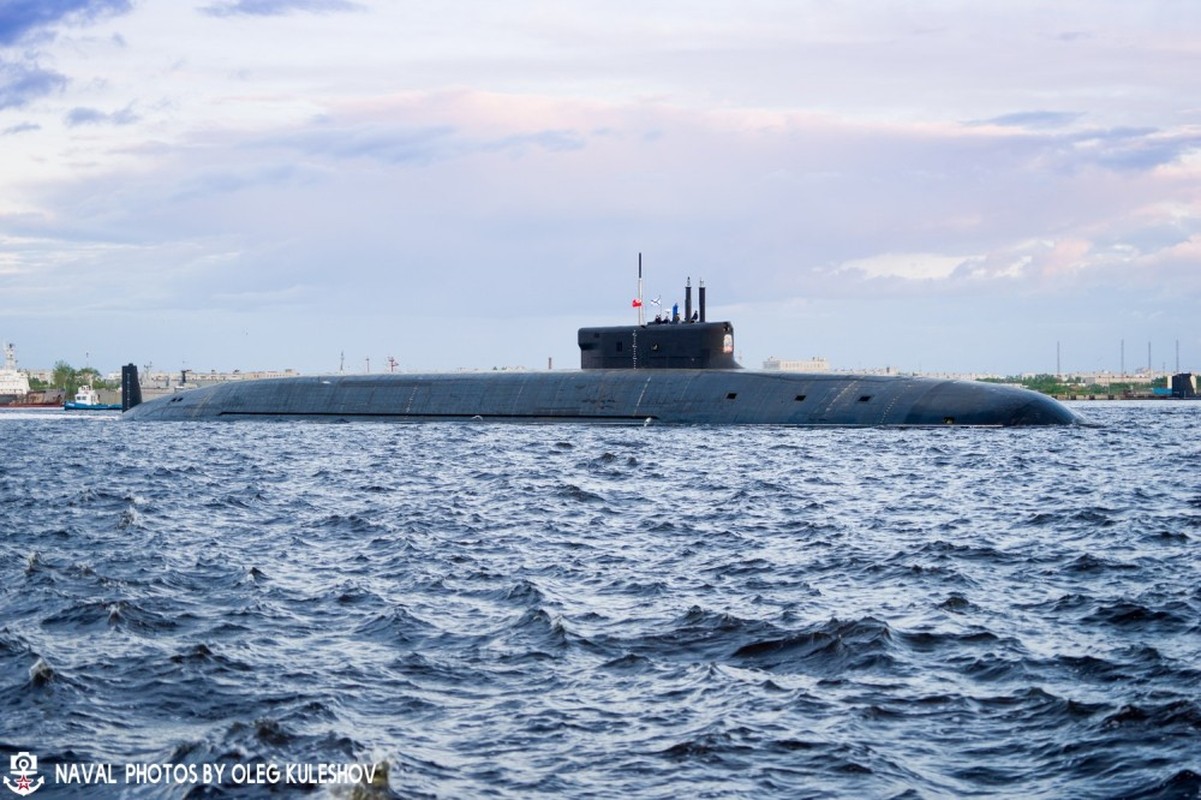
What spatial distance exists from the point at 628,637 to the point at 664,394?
32.1 metres

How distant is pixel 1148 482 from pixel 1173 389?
12345cm

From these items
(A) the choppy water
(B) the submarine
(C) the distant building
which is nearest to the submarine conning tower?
(B) the submarine

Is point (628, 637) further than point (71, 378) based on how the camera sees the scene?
No

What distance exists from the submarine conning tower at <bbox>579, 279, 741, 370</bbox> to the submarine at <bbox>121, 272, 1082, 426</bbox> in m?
0.04

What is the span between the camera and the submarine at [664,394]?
4153cm

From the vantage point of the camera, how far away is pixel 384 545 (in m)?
18.4

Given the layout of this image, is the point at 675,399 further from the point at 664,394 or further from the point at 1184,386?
the point at 1184,386

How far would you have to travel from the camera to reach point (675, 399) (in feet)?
144

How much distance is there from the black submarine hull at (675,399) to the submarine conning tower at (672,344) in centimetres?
47

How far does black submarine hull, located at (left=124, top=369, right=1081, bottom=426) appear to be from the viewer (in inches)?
1626

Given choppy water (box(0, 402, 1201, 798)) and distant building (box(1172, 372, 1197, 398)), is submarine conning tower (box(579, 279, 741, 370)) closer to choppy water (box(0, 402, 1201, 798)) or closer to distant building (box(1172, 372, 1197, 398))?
choppy water (box(0, 402, 1201, 798))

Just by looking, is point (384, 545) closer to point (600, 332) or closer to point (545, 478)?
point (545, 478)

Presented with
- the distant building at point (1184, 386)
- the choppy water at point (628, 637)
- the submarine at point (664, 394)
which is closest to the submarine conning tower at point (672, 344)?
the submarine at point (664, 394)

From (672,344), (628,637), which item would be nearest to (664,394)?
(672,344)
